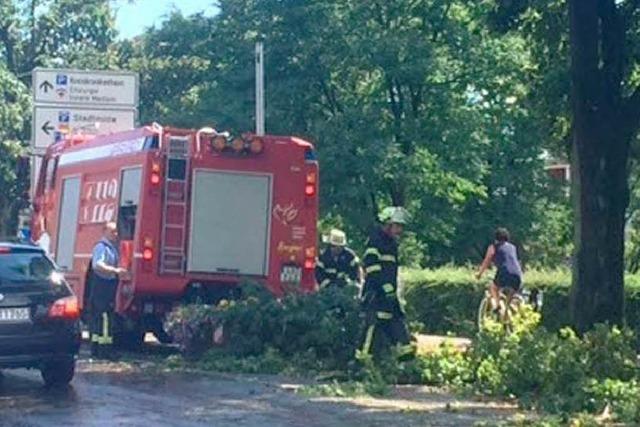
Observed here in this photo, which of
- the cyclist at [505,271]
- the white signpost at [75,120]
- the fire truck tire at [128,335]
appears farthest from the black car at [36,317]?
the white signpost at [75,120]

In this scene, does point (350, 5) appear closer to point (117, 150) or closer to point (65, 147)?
point (65, 147)

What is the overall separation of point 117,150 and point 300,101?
48.5 ft

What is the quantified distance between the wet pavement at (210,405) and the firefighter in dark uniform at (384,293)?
1153 millimetres

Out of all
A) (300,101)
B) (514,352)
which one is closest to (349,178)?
(300,101)

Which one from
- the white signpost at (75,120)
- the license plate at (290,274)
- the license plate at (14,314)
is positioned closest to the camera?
the license plate at (14,314)

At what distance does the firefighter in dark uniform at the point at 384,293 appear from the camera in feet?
49.9

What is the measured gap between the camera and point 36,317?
1370 cm

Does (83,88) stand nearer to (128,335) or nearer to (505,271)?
(128,335)

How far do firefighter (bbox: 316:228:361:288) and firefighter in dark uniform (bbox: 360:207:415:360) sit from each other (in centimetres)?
349

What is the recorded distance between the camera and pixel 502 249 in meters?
20.8

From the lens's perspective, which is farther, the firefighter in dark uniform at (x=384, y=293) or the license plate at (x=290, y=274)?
the license plate at (x=290, y=274)

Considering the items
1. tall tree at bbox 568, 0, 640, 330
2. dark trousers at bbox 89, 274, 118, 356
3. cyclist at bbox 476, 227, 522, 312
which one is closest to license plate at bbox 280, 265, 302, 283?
dark trousers at bbox 89, 274, 118, 356

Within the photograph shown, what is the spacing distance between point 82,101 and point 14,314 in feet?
49.9

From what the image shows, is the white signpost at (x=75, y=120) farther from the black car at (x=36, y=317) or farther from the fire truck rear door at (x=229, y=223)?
the black car at (x=36, y=317)
